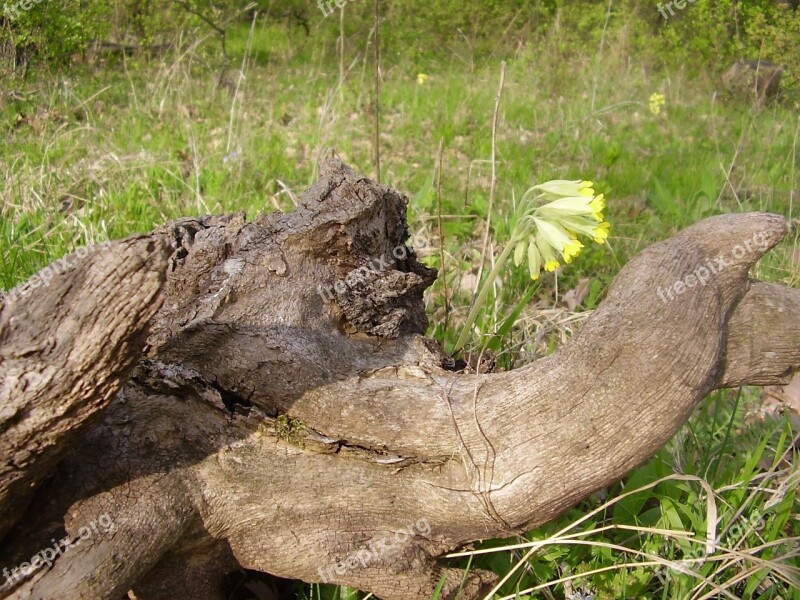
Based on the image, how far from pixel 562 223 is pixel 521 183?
243 cm

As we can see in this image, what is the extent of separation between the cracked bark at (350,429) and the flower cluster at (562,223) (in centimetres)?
28

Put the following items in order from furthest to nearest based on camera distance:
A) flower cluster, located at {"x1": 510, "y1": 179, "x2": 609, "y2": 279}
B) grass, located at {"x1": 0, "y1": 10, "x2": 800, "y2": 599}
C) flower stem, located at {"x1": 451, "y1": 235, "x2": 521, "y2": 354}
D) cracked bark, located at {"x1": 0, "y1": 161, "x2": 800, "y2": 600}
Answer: flower stem, located at {"x1": 451, "y1": 235, "x2": 521, "y2": 354}, flower cluster, located at {"x1": 510, "y1": 179, "x2": 609, "y2": 279}, grass, located at {"x1": 0, "y1": 10, "x2": 800, "y2": 599}, cracked bark, located at {"x1": 0, "y1": 161, "x2": 800, "y2": 600}

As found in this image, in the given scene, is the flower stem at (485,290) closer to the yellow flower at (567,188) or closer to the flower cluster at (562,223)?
the flower cluster at (562,223)

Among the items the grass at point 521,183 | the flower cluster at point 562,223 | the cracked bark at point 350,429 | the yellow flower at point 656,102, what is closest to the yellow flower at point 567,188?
the flower cluster at point 562,223

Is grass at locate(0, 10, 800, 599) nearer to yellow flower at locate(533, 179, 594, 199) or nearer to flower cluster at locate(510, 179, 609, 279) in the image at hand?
flower cluster at locate(510, 179, 609, 279)

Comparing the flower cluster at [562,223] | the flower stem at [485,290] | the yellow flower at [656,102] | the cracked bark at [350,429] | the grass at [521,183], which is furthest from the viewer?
Result: the yellow flower at [656,102]

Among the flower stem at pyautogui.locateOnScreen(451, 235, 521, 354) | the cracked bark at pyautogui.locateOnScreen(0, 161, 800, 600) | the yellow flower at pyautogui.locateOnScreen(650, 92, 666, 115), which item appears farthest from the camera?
the yellow flower at pyautogui.locateOnScreen(650, 92, 666, 115)

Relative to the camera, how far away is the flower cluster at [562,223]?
2.10m

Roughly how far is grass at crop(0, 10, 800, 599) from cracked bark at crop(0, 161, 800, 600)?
0.22 meters

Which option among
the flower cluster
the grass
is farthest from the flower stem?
the grass

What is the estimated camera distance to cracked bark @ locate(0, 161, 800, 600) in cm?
156

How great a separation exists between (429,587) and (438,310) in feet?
5.45

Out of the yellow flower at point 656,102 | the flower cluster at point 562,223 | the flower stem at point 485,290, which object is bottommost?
the yellow flower at point 656,102

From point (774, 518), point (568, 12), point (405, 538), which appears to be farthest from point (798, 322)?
point (568, 12)
